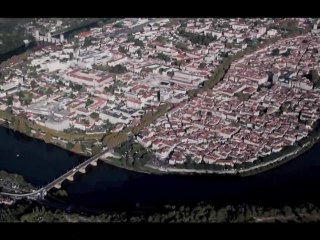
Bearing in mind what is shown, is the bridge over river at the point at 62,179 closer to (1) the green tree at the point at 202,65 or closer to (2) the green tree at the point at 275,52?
(1) the green tree at the point at 202,65

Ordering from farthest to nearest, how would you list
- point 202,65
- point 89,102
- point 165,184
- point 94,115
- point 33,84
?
point 202,65 < point 33,84 < point 89,102 < point 94,115 < point 165,184

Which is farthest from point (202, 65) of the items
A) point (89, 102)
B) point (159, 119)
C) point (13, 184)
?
point (13, 184)

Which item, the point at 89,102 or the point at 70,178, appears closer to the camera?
the point at 70,178

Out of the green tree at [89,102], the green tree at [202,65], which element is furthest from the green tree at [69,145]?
the green tree at [202,65]

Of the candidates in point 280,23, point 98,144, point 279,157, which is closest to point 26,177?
point 98,144

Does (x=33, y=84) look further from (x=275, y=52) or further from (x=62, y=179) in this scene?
(x=275, y=52)

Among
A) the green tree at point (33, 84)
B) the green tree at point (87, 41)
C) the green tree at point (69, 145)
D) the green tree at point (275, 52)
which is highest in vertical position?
the green tree at point (275, 52)

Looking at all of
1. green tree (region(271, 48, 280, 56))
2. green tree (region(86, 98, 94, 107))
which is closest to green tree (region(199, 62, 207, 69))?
green tree (region(271, 48, 280, 56))
